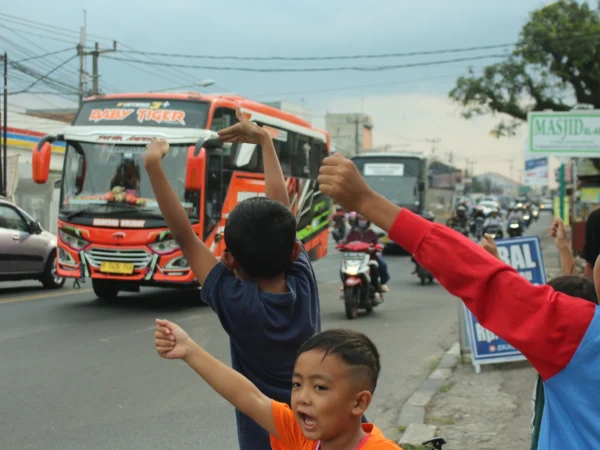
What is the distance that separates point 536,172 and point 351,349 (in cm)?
2914

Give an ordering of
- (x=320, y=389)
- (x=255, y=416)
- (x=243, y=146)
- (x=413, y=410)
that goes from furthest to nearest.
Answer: (x=243, y=146), (x=413, y=410), (x=255, y=416), (x=320, y=389)

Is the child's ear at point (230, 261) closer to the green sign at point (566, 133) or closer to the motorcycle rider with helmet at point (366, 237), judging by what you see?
the motorcycle rider with helmet at point (366, 237)

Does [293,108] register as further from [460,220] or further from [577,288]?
[577,288]

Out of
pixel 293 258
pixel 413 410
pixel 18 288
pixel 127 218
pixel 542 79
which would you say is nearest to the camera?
pixel 293 258

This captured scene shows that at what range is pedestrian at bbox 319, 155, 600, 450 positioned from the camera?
1.71 m

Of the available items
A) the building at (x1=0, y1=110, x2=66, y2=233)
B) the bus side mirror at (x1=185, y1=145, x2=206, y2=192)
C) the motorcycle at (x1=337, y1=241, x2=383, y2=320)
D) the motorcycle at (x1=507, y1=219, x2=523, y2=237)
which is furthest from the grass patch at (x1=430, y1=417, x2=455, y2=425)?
the building at (x1=0, y1=110, x2=66, y2=233)

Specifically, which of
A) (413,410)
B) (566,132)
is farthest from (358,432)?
(566,132)

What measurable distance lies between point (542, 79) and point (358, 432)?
3497 cm

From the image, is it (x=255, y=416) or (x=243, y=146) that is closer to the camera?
(x=255, y=416)

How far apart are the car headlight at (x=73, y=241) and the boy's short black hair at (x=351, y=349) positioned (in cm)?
1106

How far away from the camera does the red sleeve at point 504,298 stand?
1706 mm

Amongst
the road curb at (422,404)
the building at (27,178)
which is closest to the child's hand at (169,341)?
the road curb at (422,404)

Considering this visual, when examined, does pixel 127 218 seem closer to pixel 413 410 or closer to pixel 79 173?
pixel 79 173

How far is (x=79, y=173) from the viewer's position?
43.4 ft
